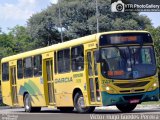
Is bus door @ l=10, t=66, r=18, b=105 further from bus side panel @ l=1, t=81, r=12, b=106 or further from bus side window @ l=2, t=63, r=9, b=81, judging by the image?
bus side window @ l=2, t=63, r=9, b=81

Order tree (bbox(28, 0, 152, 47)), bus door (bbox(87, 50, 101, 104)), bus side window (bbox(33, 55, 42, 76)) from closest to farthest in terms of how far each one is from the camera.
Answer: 1. bus door (bbox(87, 50, 101, 104))
2. bus side window (bbox(33, 55, 42, 76))
3. tree (bbox(28, 0, 152, 47))

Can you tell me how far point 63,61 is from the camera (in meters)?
23.2

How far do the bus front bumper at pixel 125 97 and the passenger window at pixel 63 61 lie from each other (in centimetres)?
330

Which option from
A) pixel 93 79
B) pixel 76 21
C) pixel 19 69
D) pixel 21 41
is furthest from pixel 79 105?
pixel 21 41

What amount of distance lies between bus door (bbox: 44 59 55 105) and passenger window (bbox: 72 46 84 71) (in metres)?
2.64

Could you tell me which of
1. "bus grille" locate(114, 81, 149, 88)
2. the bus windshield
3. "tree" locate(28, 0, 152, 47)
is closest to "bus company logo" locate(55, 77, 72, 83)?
the bus windshield

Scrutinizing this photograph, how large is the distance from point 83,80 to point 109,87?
1684 millimetres

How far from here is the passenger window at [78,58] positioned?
21.6m

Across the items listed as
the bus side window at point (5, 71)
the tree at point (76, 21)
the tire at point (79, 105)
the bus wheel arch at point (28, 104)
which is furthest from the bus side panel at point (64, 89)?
the tree at point (76, 21)

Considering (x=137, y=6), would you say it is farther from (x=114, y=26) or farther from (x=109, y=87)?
(x=114, y=26)

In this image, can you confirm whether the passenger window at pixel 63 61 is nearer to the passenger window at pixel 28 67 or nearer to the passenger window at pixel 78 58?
the passenger window at pixel 78 58

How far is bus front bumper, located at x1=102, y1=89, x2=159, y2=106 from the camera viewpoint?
20016 mm

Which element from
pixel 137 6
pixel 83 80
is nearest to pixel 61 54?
pixel 83 80

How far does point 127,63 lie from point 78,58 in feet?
8.13
